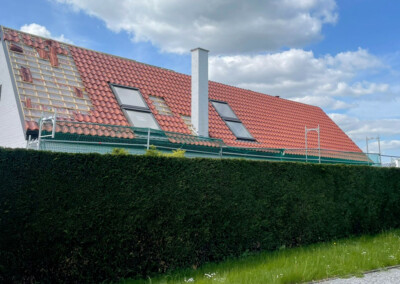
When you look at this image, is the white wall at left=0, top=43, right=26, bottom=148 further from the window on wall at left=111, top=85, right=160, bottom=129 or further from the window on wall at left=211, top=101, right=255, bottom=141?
the window on wall at left=211, top=101, right=255, bottom=141

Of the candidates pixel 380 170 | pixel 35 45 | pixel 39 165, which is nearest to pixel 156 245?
pixel 39 165

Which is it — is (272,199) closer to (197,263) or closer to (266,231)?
(266,231)

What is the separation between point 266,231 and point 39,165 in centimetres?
471

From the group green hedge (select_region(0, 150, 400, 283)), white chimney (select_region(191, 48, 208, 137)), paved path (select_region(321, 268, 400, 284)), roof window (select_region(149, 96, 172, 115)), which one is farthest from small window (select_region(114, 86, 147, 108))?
paved path (select_region(321, 268, 400, 284))

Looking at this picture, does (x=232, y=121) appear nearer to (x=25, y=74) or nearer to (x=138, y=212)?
(x=25, y=74)

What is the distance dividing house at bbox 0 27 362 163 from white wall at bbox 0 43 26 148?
29 millimetres

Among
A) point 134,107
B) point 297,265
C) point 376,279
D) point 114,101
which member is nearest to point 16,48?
point 114,101

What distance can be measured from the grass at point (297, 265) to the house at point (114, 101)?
4.60 metres

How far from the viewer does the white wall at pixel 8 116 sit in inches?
422

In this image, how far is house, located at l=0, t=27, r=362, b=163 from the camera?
1101cm

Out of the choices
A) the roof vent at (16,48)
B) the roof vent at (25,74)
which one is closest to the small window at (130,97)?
the roof vent at (25,74)

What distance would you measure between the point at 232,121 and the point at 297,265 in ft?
35.1

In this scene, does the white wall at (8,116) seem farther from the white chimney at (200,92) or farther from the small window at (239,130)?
the small window at (239,130)

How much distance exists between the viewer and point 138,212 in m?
6.18
